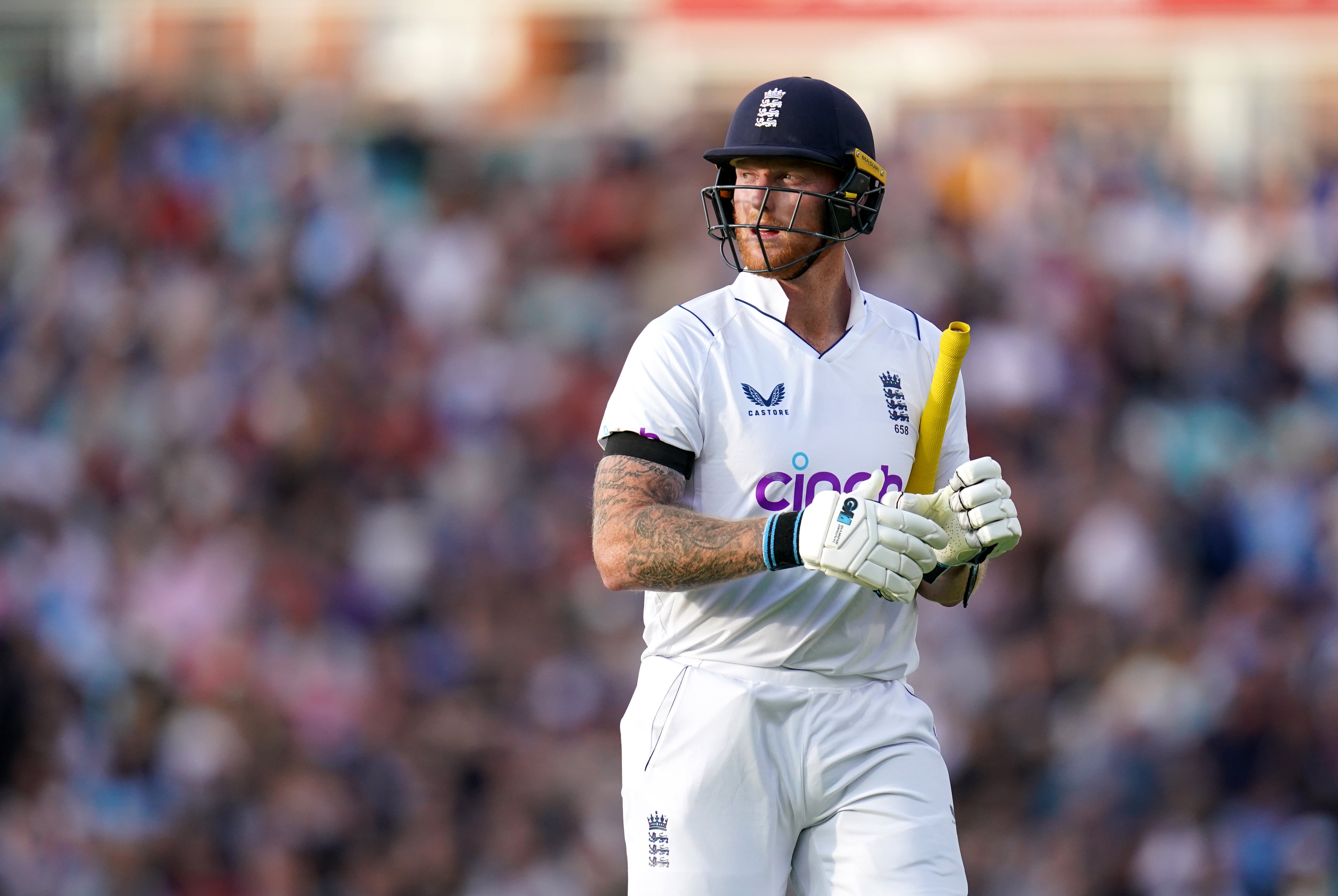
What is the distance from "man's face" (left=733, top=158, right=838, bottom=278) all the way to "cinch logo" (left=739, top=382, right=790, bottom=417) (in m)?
0.35

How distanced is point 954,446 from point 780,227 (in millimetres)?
801

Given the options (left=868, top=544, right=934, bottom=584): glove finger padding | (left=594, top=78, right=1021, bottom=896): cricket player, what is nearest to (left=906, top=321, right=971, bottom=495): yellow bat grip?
(left=594, top=78, right=1021, bottom=896): cricket player

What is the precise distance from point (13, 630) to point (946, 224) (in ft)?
21.8

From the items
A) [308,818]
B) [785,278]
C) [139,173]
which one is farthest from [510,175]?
[785,278]

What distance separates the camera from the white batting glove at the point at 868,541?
11.5 ft

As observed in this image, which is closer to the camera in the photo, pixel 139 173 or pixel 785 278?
pixel 785 278

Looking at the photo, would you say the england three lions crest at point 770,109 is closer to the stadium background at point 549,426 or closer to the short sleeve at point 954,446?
the short sleeve at point 954,446

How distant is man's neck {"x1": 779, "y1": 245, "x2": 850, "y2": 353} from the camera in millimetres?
4227

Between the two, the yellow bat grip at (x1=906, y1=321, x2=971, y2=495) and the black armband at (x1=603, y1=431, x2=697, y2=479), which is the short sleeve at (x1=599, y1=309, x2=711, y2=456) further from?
the yellow bat grip at (x1=906, y1=321, x2=971, y2=495)

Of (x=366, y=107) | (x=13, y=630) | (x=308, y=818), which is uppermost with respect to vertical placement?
(x=366, y=107)

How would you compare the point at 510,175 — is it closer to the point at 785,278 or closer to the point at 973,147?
the point at 973,147

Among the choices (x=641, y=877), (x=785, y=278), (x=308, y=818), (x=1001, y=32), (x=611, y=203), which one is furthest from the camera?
(x=1001, y=32)

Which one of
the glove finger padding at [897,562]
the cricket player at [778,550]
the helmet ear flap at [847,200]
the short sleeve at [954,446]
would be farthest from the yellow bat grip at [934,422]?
the glove finger padding at [897,562]

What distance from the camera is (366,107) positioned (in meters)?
13.1
